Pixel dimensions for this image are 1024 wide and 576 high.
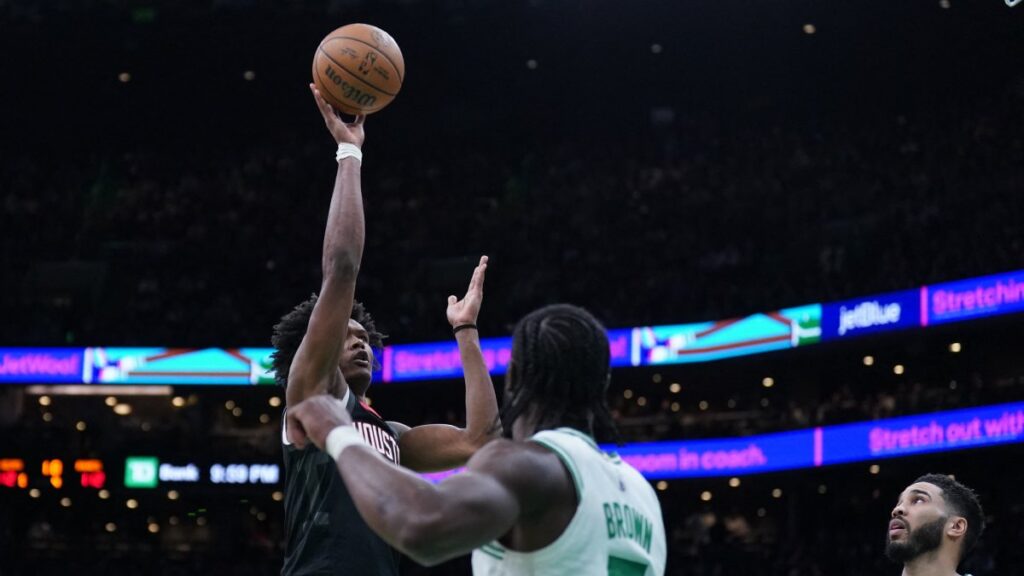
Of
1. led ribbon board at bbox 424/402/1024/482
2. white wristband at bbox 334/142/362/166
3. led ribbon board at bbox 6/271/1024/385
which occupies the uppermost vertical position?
led ribbon board at bbox 6/271/1024/385

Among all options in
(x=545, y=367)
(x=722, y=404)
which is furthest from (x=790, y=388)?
(x=545, y=367)

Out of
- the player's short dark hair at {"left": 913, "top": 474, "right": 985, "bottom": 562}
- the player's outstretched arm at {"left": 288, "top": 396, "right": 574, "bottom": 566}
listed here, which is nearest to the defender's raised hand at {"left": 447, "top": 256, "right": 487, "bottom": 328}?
the player's outstretched arm at {"left": 288, "top": 396, "right": 574, "bottom": 566}

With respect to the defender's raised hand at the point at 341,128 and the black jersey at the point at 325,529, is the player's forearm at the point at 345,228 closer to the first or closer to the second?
the defender's raised hand at the point at 341,128

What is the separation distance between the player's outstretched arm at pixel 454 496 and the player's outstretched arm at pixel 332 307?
942 mm

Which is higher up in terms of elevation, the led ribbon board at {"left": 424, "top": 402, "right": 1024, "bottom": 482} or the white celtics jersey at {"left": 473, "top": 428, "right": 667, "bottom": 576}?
the led ribbon board at {"left": 424, "top": 402, "right": 1024, "bottom": 482}

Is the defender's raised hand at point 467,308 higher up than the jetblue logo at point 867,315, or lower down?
lower down

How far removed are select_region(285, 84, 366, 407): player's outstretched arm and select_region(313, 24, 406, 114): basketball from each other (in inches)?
34.7

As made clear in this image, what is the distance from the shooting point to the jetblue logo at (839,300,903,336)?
2102cm

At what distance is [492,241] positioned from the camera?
27.3m

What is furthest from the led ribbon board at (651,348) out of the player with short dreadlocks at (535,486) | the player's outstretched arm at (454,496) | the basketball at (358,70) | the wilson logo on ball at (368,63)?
the player's outstretched arm at (454,496)

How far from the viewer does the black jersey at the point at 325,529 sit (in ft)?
13.6

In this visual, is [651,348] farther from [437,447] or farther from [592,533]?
[592,533]

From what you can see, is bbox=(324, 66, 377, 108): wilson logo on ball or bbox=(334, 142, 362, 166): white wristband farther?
bbox=(324, 66, 377, 108): wilson logo on ball

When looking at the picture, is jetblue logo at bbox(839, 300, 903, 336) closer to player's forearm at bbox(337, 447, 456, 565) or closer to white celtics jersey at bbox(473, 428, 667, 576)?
white celtics jersey at bbox(473, 428, 667, 576)
